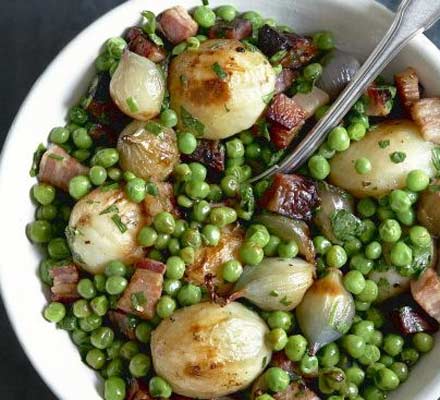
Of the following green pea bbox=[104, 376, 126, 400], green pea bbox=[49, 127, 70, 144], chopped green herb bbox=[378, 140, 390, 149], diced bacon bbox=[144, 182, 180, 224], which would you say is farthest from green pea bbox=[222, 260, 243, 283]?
green pea bbox=[49, 127, 70, 144]

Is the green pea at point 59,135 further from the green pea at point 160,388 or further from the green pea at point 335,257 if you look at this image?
the green pea at point 335,257

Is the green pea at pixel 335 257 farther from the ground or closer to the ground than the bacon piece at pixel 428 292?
closer to the ground

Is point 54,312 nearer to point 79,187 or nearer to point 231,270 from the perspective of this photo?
point 79,187

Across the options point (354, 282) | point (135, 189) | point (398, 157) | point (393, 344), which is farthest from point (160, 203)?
point (393, 344)

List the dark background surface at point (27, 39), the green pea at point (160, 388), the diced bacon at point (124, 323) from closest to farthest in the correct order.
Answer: the green pea at point (160, 388) < the diced bacon at point (124, 323) < the dark background surface at point (27, 39)

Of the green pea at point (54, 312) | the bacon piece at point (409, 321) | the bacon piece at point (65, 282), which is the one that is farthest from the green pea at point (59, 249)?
the bacon piece at point (409, 321)

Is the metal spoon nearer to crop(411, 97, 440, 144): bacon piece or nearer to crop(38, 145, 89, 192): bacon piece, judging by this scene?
crop(411, 97, 440, 144): bacon piece
